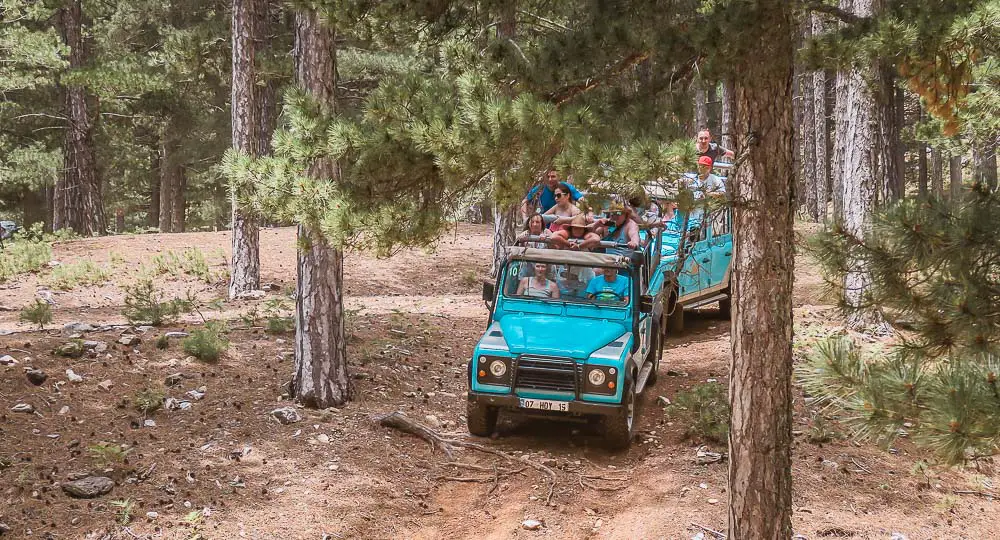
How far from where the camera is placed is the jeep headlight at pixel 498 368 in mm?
8359

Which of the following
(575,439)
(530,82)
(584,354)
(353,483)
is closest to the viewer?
(530,82)

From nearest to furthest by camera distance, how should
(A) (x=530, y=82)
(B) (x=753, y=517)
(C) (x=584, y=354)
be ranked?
(B) (x=753, y=517), (A) (x=530, y=82), (C) (x=584, y=354)

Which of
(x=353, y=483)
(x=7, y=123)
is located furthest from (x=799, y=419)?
(x=7, y=123)

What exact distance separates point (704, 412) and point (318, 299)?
4.26m

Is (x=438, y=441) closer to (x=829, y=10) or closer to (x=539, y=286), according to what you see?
(x=539, y=286)

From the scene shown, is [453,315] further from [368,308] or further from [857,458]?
[857,458]

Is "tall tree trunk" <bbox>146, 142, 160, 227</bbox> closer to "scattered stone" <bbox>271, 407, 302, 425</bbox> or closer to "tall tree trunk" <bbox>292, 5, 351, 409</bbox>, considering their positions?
"tall tree trunk" <bbox>292, 5, 351, 409</bbox>

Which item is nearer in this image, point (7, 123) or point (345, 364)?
point (345, 364)

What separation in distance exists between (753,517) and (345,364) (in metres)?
5.09

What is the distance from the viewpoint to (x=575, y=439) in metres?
9.12

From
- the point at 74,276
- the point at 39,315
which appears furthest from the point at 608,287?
the point at 74,276

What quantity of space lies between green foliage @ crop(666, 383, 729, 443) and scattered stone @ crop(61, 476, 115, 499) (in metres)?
5.65

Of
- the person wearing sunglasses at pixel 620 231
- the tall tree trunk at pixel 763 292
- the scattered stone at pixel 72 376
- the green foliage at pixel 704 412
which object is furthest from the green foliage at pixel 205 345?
the tall tree trunk at pixel 763 292

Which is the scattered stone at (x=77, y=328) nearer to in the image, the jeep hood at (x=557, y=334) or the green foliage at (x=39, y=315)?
the green foliage at (x=39, y=315)
